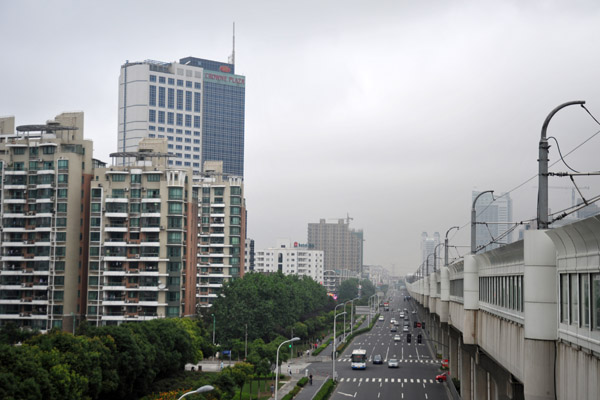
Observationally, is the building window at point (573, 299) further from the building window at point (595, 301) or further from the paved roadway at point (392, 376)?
the paved roadway at point (392, 376)

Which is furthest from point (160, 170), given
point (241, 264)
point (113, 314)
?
A: point (241, 264)

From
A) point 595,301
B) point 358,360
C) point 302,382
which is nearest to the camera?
point 595,301

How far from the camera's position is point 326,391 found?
61.2 meters

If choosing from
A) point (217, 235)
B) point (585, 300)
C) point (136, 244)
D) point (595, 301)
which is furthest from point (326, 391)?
point (217, 235)

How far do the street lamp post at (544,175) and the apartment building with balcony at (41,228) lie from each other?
7449cm

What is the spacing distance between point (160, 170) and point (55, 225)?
15118 millimetres

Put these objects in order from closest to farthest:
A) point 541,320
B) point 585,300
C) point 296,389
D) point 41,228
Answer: point 585,300
point 541,320
point 296,389
point 41,228

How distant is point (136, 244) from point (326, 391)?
3822cm

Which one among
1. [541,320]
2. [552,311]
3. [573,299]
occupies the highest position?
[573,299]

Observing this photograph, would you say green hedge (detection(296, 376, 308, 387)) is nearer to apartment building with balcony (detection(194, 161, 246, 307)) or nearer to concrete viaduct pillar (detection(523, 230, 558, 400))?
apartment building with balcony (detection(194, 161, 246, 307))

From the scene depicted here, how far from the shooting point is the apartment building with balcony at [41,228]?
8556 centimetres

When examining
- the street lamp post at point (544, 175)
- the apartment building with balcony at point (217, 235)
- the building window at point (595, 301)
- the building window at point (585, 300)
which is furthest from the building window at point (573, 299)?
the apartment building with balcony at point (217, 235)

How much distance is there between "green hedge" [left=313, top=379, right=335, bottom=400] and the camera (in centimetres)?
5847

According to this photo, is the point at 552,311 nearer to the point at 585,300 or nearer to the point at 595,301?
the point at 585,300
